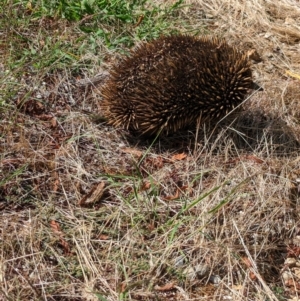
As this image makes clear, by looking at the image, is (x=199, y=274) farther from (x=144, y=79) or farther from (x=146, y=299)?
(x=144, y=79)

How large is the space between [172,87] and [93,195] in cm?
83

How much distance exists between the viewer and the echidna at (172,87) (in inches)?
148

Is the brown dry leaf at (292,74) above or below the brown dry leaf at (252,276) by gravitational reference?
above

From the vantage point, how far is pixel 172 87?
375 centimetres

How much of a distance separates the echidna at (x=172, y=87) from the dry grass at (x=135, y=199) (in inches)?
6.5

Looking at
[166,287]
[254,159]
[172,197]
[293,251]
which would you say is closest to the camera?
[166,287]

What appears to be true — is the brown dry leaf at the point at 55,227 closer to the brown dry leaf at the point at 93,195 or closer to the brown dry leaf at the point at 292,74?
the brown dry leaf at the point at 93,195

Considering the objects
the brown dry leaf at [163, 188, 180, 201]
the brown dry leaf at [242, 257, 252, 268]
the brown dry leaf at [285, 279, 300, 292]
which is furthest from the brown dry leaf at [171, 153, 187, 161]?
the brown dry leaf at [285, 279, 300, 292]

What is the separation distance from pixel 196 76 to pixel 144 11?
1277mm

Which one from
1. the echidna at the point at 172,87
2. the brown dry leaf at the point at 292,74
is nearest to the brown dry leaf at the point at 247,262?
the echidna at the point at 172,87

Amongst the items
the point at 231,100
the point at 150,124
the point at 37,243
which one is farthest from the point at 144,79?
the point at 37,243

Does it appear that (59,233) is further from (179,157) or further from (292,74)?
(292,74)

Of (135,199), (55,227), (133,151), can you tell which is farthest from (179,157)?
(55,227)

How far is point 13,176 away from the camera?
11.0 feet
